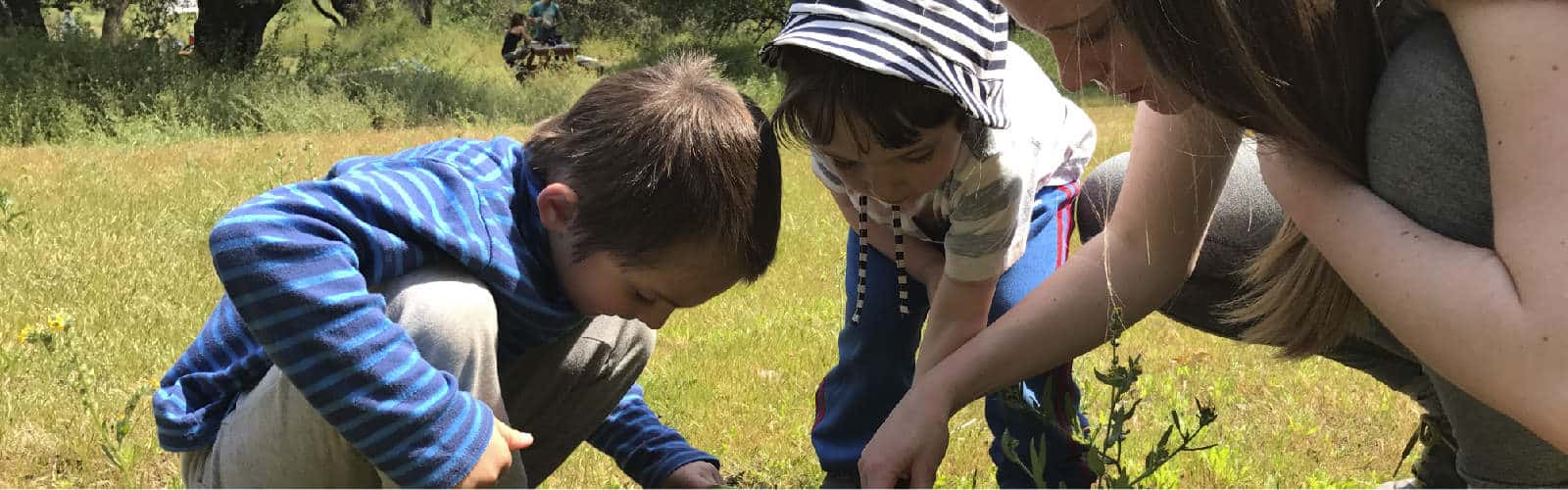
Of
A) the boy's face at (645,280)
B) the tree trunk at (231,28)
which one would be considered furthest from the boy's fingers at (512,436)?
the tree trunk at (231,28)

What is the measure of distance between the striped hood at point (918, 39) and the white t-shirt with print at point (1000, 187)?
130 mm

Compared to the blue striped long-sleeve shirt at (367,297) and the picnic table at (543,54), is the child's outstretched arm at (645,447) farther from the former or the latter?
the picnic table at (543,54)

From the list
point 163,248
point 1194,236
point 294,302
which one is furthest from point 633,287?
point 163,248

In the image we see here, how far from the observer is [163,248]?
4.59 meters

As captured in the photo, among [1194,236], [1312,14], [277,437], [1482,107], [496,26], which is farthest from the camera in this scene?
[496,26]

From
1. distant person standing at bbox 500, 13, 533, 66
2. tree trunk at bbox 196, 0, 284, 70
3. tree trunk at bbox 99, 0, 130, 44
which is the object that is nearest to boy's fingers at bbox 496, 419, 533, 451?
tree trunk at bbox 196, 0, 284, 70

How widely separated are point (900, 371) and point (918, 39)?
981mm

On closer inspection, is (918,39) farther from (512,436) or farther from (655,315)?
(512,436)

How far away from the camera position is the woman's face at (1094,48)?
5.25 ft

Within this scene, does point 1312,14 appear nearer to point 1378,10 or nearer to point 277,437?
point 1378,10

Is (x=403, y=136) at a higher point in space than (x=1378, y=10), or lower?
lower

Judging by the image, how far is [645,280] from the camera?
1856 mm

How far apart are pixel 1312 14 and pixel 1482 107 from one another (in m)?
0.20

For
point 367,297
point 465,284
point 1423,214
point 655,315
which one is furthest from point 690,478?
point 1423,214
